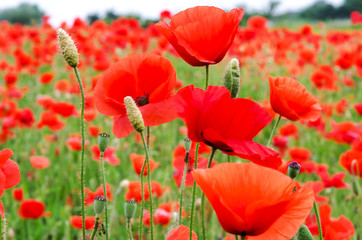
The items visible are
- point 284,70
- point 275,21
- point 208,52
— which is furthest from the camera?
point 275,21

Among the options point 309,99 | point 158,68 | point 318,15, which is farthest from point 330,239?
point 318,15

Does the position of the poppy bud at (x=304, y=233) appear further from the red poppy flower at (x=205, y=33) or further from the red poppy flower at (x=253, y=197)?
the red poppy flower at (x=205, y=33)

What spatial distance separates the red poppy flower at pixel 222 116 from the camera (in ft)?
2.03

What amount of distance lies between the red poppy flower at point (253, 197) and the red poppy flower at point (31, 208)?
1.31 m

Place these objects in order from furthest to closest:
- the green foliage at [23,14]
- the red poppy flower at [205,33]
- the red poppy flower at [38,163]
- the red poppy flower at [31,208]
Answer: the green foliage at [23,14] → the red poppy flower at [38,163] → the red poppy flower at [31,208] → the red poppy flower at [205,33]

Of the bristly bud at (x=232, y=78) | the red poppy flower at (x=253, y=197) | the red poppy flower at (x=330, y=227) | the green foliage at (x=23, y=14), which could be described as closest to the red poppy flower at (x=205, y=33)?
the bristly bud at (x=232, y=78)

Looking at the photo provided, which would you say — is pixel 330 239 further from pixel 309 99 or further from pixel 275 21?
pixel 275 21

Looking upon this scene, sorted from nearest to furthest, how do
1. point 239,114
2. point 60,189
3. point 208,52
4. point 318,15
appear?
point 239,114, point 208,52, point 60,189, point 318,15

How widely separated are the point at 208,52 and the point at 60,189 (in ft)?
6.37

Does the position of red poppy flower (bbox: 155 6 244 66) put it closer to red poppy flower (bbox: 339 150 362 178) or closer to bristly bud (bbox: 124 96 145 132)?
bristly bud (bbox: 124 96 145 132)

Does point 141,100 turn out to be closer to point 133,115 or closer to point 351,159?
point 133,115

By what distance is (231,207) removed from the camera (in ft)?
1.77

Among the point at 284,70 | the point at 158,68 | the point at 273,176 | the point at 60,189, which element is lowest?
the point at 60,189

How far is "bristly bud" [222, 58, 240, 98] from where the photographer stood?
2.46 feet
